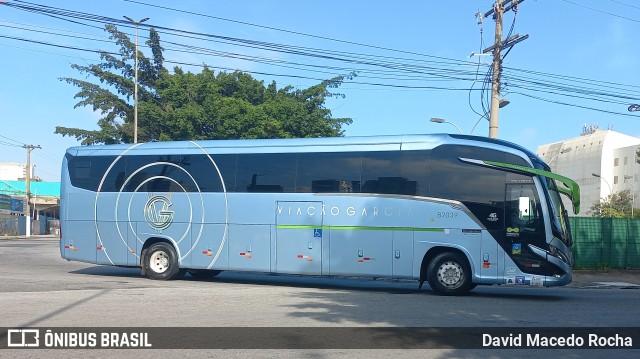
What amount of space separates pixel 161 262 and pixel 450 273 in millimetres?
8003

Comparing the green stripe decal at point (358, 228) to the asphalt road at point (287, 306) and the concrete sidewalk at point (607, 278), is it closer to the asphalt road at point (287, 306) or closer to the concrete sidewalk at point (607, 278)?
the asphalt road at point (287, 306)

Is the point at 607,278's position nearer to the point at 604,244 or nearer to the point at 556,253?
the point at 604,244

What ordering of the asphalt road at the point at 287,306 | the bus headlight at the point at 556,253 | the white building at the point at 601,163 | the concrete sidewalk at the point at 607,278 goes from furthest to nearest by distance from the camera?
the white building at the point at 601,163
the concrete sidewalk at the point at 607,278
the bus headlight at the point at 556,253
the asphalt road at the point at 287,306

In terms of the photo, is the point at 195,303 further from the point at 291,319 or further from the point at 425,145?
the point at 425,145

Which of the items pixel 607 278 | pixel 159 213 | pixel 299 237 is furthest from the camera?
pixel 607 278

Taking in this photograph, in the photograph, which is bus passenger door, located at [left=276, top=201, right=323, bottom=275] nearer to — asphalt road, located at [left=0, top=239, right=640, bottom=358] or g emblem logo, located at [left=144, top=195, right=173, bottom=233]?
asphalt road, located at [left=0, top=239, right=640, bottom=358]

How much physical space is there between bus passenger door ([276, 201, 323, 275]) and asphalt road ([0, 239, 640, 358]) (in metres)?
0.62

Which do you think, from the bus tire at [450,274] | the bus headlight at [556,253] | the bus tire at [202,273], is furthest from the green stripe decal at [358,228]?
the bus tire at [202,273]

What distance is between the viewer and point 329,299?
1321 cm

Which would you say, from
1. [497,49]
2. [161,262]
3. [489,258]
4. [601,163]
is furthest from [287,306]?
[601,163]

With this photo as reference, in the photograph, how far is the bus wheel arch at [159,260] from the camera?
16.9m

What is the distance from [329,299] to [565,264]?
17.9ft

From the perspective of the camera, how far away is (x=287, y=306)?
1191 cm

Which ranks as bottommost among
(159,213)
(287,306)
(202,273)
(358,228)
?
(202,273)
